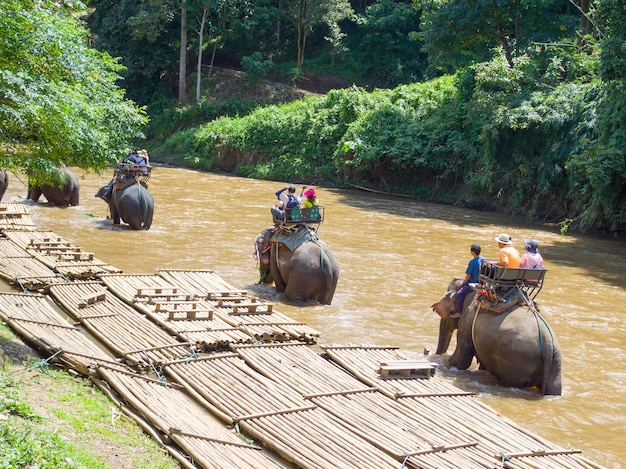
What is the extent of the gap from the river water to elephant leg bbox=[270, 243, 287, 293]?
0.95 feet

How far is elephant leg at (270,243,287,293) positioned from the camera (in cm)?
1316

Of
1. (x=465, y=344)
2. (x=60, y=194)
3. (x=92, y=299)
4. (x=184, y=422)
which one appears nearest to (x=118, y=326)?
(x=92, y=299)

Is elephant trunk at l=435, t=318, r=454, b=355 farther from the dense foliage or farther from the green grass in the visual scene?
the dense foliage

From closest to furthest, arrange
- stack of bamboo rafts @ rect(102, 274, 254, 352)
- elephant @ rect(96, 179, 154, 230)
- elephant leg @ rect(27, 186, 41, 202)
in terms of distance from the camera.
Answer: stack of bamboo rafts @ rect(102, 274, 254, 352) < elephant @ rect(96, 179, 154, 230) < elephant leg @ rect(27, 186, 41, 202)

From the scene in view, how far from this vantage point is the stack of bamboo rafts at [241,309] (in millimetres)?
10359

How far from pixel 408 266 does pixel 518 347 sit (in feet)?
26.7

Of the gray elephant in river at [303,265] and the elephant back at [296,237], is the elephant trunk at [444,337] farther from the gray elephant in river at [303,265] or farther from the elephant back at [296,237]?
the elephant back at [296,237]

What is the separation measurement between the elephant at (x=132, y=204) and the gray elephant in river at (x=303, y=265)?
655 cm

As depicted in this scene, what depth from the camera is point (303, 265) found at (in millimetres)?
12570

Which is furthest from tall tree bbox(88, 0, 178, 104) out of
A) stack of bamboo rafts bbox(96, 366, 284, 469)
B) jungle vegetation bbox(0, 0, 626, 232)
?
stack of bamboo rafts bbox(96, 366, 284, 469)

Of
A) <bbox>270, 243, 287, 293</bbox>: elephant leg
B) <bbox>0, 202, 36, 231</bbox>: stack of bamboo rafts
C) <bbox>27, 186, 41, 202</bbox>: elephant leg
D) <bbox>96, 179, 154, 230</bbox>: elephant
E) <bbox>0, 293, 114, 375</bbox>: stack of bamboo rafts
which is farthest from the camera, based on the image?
<bbox>27, 186, 41, 202</bbox>: elephant leg

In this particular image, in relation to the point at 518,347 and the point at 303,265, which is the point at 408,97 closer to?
the point at 303,265

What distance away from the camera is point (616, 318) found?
13805mm

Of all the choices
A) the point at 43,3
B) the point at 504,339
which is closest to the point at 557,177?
the point at 504,339
